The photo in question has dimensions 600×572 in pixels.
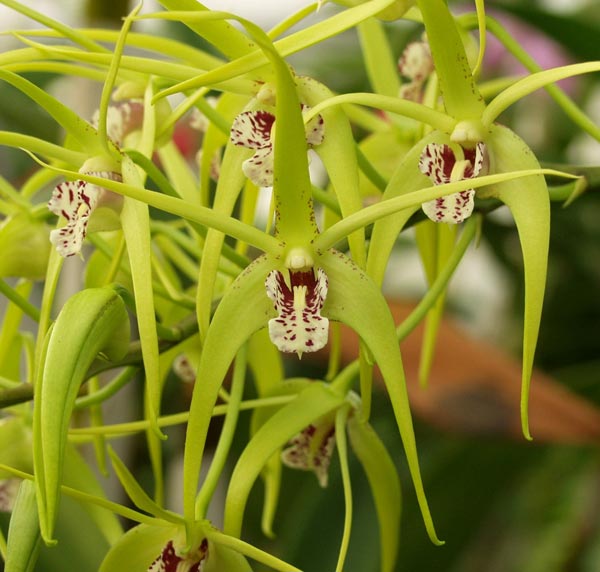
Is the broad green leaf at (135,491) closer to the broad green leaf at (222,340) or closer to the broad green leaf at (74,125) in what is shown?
the broad green leaf at (222,340)

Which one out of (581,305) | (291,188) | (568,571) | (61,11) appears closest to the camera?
(291,188)

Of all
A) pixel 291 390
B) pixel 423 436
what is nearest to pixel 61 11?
pixel 423 436

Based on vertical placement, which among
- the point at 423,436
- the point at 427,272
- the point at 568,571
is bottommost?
the point at 568,571

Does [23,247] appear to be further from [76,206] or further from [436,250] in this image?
[436,250]

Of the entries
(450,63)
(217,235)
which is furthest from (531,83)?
(217,235)

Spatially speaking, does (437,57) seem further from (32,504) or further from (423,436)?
(423,436)

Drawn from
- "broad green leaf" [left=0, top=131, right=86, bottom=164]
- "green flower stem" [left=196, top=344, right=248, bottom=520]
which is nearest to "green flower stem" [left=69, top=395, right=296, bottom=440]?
"green flower stem" [left=196, top=344, right=248, bottom=520]

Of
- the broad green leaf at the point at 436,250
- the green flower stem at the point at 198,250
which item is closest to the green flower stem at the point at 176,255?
the green flower stem at the point at 198,250
